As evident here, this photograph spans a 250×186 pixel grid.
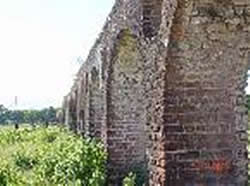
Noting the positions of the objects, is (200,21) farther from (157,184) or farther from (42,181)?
(42,181)

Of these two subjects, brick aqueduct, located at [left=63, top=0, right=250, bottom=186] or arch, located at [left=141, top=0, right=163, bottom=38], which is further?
arch, located at [left=141, top=0, right=163, bottom=38]

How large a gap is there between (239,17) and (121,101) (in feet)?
21.0

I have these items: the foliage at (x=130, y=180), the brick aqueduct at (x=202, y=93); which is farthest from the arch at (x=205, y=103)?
the foliage at (x=130, y=180)

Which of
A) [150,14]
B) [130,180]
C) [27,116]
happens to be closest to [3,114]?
[27,116]

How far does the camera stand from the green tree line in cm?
5883

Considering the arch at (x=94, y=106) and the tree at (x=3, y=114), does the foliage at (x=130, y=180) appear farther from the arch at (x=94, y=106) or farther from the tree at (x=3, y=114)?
the tree at (x=3, y=114)

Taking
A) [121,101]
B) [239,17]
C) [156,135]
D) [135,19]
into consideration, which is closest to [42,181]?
[121,101]

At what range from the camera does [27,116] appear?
203ft

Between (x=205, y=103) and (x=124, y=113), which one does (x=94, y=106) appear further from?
(x=205, y=103)

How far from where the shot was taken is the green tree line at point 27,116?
5883 centimetres

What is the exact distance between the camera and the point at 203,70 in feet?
22.6

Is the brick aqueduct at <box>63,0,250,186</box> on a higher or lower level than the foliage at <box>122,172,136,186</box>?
higher

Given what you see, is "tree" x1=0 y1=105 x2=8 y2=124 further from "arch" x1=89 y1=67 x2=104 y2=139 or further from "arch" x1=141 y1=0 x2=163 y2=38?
"arch" x1=141 y1=0 x2=163 y2=38

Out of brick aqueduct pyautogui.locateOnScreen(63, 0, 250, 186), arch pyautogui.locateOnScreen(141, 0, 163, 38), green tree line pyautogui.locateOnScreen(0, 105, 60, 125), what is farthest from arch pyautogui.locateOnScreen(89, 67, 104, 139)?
green tree line pyautogui.locateOnScreen(0, 105, 60, 125)
